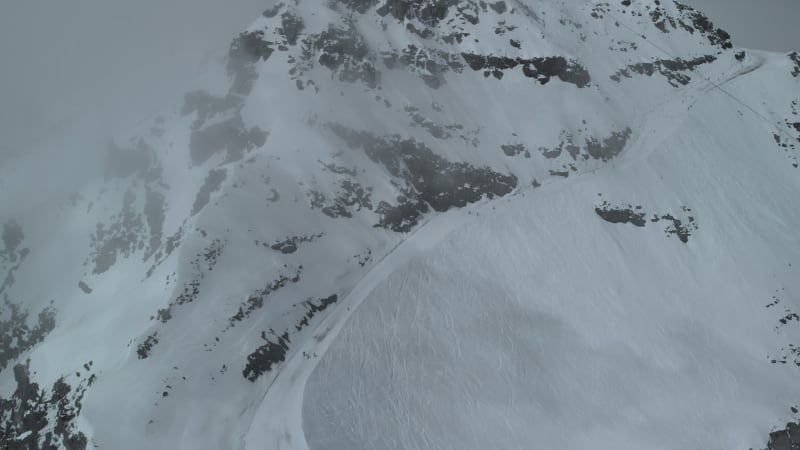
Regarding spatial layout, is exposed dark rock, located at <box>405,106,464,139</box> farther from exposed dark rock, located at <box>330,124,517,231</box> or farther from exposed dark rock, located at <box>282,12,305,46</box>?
exposed dark rock, located at <box>282,12,305,46</box>

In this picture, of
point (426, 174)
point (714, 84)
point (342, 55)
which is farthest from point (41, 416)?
point (714, 84)

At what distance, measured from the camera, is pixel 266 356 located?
33781mm

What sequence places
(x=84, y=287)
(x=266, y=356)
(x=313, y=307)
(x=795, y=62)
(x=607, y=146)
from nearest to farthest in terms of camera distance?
(x=266, y=356), (x=313, y=307), (x=84, y=287), (x=607, y=146), (x=795, y=62)

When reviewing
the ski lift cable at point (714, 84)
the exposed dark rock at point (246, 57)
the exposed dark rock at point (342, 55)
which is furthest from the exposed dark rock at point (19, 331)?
the ski lift cable at point (714, 84)

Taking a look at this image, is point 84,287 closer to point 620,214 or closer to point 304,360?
point 304,360

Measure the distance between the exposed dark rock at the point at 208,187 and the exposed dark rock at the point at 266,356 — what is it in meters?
14.2

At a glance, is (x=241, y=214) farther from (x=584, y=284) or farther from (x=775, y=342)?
(x=775, y=342)

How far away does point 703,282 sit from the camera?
152 ft

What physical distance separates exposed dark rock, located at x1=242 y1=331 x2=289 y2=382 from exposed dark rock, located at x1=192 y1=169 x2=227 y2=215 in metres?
14.2

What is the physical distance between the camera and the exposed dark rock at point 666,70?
65.4 meters

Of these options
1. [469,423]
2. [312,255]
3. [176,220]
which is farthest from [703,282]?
[176,220]

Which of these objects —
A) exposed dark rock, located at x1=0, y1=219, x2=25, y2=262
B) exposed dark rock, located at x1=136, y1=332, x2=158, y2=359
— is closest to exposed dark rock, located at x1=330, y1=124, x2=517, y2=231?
exposed dark rock, located at x1=136, y1=332, x2=158, y2=359

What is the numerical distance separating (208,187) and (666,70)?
2333 inches

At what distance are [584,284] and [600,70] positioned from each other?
3343 centimetres
